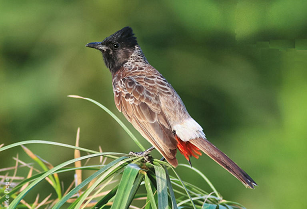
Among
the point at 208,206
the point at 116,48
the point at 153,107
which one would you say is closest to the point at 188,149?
the point at 153,107

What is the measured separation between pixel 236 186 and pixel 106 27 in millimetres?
3227

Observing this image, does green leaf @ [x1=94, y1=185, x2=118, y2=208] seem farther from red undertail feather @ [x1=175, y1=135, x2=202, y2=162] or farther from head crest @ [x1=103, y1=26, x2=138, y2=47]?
head crest @ [x1=103, y1=26, x2=138, y2=47]

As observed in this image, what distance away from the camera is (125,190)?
132 centimetres

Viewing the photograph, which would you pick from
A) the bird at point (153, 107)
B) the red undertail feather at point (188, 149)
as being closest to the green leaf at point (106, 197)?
the bird at point (153, 107)

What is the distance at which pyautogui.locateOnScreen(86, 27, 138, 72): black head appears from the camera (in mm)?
3217

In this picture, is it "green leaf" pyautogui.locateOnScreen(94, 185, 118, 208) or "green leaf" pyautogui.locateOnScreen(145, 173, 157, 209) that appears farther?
"green leaf" pyautogui.locateOnScreen(94, 185, 118, 208)

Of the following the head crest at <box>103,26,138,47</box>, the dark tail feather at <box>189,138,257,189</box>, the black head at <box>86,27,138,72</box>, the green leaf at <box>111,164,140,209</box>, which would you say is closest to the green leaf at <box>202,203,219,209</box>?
Result: the dark tail feather at <box>189,138,257,189</box>

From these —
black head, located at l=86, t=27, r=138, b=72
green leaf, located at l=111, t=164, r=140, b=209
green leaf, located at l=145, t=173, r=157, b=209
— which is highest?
black head, located at l=86, t=27, r=138, b=72

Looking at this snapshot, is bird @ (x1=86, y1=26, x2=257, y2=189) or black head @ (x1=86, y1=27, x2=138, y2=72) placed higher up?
black head @ (x1=86, y1=27, x2=138, y2=72)

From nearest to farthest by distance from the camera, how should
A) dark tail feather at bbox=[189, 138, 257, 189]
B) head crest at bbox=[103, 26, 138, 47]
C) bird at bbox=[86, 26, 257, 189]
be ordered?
1. dark tail feather at bbox=[189, 138, 257, 189]
2. bird at bbox=[86, 26, 257, 189]
3. head crest at bbox=[103, 26, 138, 47]

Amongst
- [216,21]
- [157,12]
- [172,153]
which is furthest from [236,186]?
[172,153]

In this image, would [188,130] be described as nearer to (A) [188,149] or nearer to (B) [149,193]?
(A) [188,149]

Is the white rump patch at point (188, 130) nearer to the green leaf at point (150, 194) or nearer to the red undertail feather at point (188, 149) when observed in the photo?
the red undertail feather at point (188, 149)

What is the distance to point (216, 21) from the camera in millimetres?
6508
